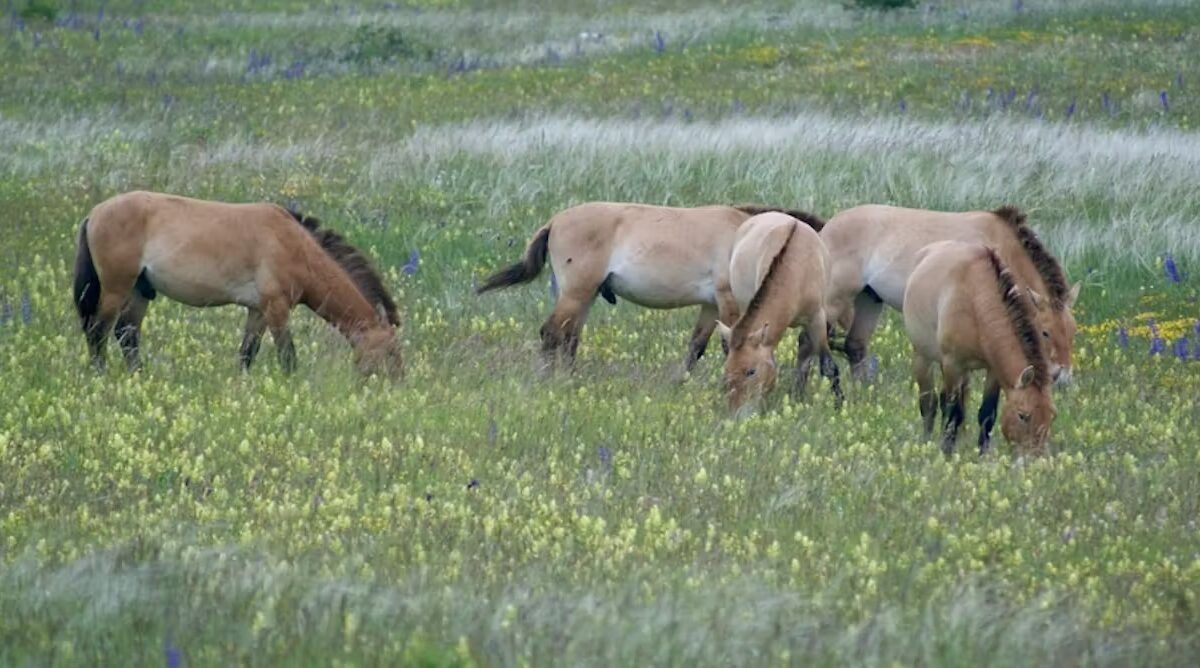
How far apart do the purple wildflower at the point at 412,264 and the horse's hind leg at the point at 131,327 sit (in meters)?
3.41

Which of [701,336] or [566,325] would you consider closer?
[566,325]

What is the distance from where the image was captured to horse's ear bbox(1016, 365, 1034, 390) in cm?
998

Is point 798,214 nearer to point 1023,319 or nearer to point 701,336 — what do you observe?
point 701,336

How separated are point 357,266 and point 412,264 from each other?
10.9 feet

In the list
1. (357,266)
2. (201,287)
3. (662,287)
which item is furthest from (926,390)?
(201,287)

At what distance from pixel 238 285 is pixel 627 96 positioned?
14396 mm

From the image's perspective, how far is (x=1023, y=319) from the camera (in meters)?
10.3

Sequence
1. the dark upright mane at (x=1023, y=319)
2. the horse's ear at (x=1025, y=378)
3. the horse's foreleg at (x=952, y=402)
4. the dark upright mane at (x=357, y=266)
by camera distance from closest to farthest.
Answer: the horse's ear at (x=1025, y=378) → the dark upright mane at (x=1023, y=319) → the horse's foreleg at (x=952, y=402) → the dark upright mane at (x=357, y=266)

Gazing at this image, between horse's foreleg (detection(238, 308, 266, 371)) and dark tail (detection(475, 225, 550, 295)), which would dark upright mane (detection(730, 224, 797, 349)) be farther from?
horse's foreleg (detection(238, 308, 266, 371))

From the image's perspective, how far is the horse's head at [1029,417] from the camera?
10.2m

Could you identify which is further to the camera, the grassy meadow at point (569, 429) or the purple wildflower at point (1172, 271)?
the purple wildflower at point (1172, 271)

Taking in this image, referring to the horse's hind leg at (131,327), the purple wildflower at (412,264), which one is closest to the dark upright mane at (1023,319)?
the horse's hind leg at (131,327)

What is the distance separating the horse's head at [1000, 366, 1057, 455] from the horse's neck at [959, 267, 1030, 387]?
0.10 metres

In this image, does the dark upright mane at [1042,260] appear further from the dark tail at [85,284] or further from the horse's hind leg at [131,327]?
the dark tail at [85,284]
